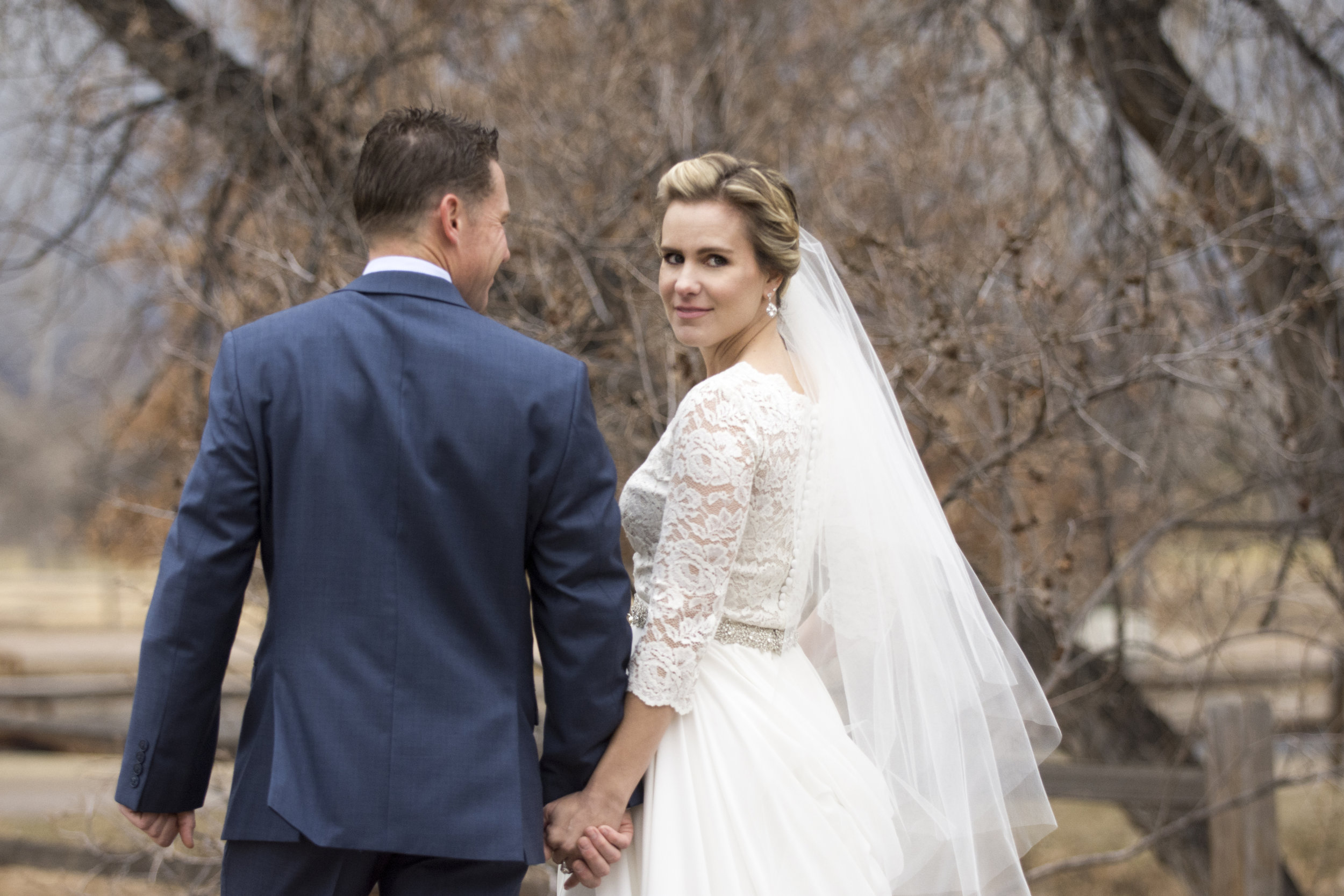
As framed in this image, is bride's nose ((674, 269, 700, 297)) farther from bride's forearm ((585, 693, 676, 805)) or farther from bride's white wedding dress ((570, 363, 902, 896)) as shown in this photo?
bride's forearm ((585, 693, 676, 805))

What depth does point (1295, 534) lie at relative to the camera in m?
4.30

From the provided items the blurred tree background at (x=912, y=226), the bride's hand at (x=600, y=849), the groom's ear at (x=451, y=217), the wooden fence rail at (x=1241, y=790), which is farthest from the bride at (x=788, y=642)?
the wooden fence rail at (x=1241, y=790)

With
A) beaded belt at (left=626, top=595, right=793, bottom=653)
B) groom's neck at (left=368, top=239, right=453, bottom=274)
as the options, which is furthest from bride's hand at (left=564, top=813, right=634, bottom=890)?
groom's neck at (left=368, top=239, right=453, bottom=274)

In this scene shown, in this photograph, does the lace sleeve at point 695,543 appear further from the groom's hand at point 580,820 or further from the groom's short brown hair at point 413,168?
the groom's short brown hair at point 413,168

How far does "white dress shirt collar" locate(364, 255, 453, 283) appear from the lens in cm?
190

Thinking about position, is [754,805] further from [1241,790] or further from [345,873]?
[1241,790]

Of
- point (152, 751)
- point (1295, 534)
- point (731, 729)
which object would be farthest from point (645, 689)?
point (1295, 534)

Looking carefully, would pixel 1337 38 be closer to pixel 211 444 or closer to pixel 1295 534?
pixel 1295 534

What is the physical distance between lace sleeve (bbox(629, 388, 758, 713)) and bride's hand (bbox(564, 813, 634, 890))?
0.24m

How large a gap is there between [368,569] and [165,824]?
0.58 m

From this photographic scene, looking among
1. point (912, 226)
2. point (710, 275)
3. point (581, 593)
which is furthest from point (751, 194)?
point (912, 226)

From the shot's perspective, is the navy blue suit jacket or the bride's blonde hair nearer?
the navy blue suit jacket

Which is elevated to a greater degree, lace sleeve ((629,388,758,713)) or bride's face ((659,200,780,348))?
bride's face ((659,200,780,348))

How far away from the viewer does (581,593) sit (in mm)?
1897
